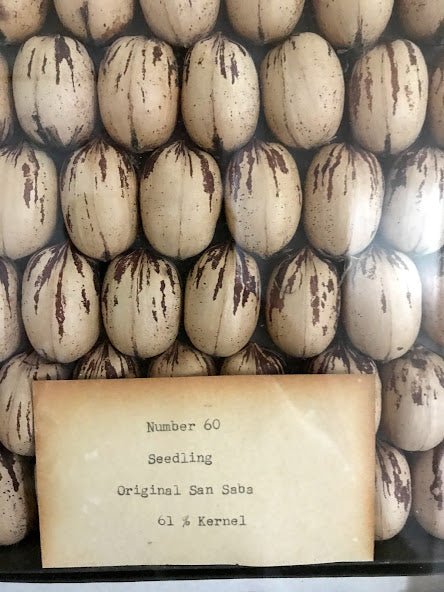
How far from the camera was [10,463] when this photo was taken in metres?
0.27

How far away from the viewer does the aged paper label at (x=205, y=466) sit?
0.26 metres

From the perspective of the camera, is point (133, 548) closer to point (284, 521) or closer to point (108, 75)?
point (284, 521)

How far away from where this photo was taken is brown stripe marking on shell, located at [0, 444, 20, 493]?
0.27 meters

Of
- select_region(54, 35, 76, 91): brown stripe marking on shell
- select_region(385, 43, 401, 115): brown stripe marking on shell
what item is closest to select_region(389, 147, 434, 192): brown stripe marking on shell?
select_region(385, 43, 401, 115): brown stripe marking on shell

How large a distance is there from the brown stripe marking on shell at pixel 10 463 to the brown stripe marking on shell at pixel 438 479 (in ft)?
0.59

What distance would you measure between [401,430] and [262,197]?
11 cm

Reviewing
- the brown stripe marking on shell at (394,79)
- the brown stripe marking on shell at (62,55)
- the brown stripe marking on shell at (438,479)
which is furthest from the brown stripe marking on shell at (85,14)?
the brown stripe marking on shell at (438,479)

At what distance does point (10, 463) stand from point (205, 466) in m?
0.08

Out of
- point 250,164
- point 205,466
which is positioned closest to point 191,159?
point 250,164

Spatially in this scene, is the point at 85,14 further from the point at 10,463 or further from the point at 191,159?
the point at 10,463

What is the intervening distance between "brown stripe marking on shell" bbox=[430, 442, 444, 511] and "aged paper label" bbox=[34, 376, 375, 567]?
30 mm

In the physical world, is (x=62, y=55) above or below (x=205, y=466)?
above

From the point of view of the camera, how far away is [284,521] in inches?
10.3

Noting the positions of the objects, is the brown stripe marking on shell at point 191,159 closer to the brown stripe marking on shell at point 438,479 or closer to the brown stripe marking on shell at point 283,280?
the brown stripe marking on shell at point 283,280
